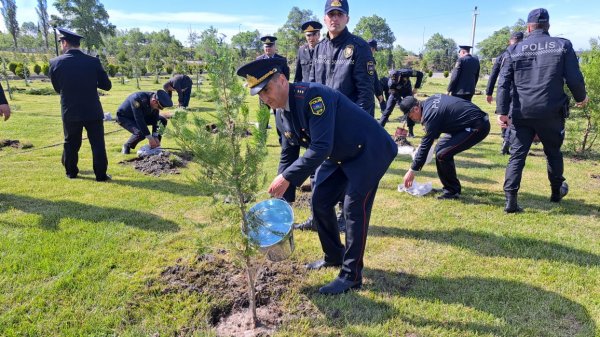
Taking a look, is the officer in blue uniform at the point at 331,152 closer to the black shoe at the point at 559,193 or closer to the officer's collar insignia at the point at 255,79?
the officer's collar insignia at the point at 255,79

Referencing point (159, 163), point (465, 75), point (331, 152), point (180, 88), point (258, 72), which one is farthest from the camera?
point (180, 88)

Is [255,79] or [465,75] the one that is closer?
[255,79]

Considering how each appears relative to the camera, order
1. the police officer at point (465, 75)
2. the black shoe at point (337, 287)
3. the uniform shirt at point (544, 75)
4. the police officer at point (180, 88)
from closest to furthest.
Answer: the black shoe at point (337, 287)
the uniform shirt at point (544, 75)
the police officer at point (465, 75)
the police officer at point (180, 88)

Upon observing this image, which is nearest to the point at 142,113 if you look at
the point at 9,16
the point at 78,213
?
the point at 78,213

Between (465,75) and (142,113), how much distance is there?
6448 mm

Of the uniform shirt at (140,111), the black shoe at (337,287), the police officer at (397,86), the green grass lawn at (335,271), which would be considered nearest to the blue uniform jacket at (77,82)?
the green grass lawn at (335,271)

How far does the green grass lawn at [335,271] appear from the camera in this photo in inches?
107

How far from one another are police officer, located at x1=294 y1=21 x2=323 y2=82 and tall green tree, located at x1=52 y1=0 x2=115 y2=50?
59684mm

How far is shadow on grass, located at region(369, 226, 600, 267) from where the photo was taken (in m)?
3.65

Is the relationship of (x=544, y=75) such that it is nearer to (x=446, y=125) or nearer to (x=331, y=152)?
(x=446, y=125)

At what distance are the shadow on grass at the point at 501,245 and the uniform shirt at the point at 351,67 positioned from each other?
4.79 ft

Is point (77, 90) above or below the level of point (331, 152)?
above

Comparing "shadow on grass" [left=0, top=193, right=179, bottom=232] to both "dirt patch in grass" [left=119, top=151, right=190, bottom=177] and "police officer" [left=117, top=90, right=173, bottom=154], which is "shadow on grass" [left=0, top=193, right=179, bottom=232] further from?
"police officer" [left=117, top=90, right=173, bottom=154]

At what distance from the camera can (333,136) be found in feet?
8.58
